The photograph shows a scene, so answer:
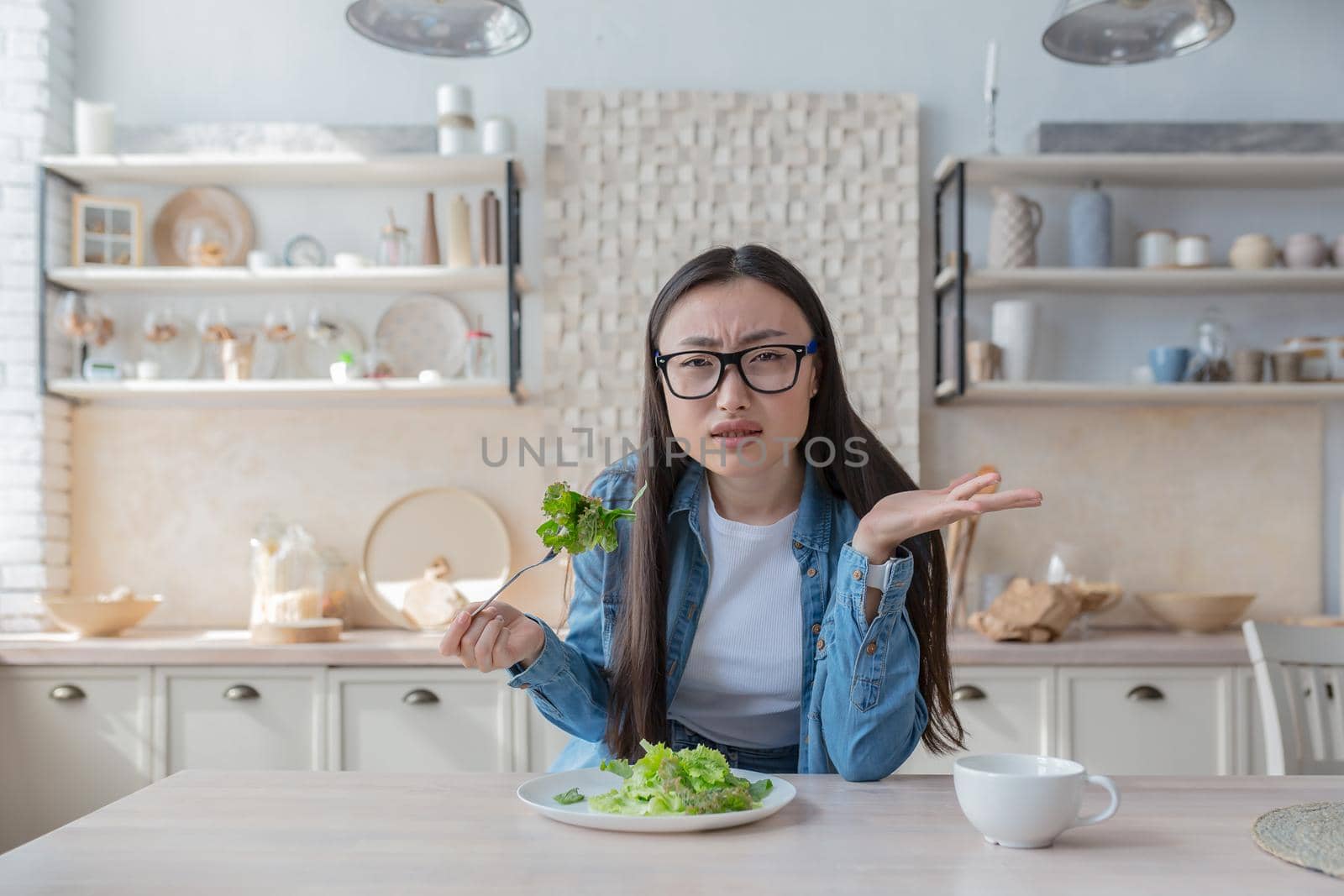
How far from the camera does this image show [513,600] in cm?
344

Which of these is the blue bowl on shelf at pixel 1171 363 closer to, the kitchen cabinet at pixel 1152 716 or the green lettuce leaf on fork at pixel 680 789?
the kitchen cabinet at pixel 1152 716

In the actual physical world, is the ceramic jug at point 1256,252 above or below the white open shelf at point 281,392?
above

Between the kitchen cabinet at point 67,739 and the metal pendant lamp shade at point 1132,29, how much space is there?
106 inches

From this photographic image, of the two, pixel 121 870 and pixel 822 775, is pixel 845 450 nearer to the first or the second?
pixel 822 775

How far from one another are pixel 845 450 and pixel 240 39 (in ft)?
9.16

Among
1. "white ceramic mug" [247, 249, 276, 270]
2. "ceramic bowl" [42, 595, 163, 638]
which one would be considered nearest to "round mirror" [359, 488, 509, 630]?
"ceramic bowl" [42, 595, 163, 638]

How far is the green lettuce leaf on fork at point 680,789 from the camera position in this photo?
1174 millimetres

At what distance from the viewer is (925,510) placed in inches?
52.5

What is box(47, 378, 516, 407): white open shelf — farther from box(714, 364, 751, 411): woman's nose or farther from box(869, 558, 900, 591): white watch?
box(869, 558, 900, 591): white watch

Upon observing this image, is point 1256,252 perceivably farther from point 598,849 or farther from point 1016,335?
point 598,849

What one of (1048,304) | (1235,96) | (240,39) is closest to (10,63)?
(240,39)

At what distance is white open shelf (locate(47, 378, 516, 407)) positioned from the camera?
10.7ft

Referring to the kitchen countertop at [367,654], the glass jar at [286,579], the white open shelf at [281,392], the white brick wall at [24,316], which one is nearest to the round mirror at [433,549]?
the glass jar at [286,579]

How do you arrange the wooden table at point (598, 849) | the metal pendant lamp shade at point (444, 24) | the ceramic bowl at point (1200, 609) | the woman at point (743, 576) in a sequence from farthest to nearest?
the ceramic bowl at point (1200, 609) < the metal pendant lamp shade at point (444, 24) < the woman at point (743, 576) < the wooden table at point (598, 849)
